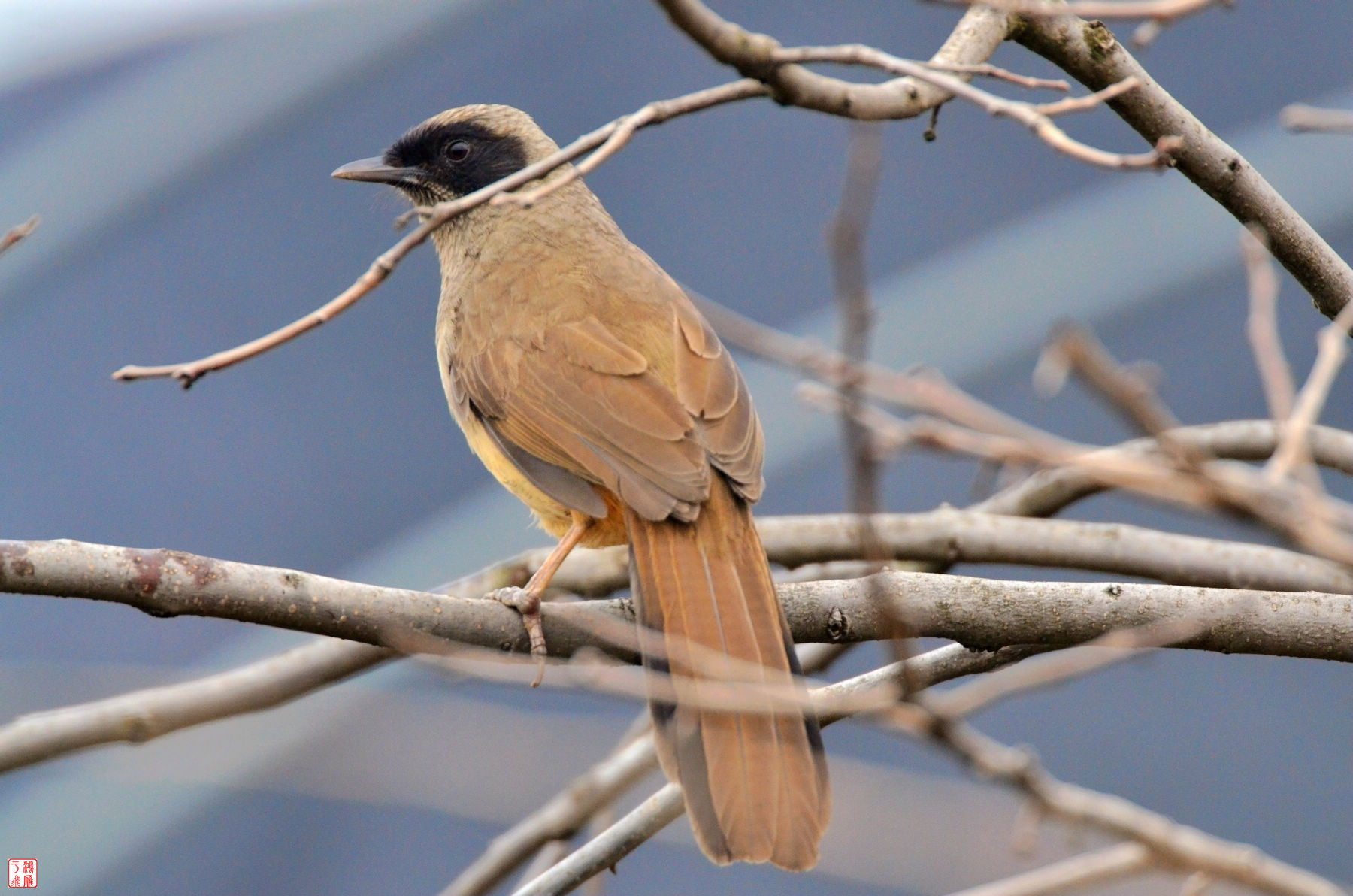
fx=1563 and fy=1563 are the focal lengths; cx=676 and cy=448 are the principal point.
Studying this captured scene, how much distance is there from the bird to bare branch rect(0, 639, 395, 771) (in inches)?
27.5

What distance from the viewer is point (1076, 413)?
7.90 meters

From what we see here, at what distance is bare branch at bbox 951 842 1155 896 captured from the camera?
334 cm

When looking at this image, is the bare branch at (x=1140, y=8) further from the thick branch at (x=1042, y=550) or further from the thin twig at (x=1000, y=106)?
the thick branch at (x=1042, y=550)

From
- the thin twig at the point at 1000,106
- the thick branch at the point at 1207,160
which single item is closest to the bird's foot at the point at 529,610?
the thin twig at the point at 1000,106

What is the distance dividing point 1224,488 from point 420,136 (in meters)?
4.33

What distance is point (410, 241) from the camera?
97.2 inches

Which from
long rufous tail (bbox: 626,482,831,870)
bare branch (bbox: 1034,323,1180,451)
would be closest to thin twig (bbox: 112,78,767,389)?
bare branch (bbox: 1034,323,1180,451)

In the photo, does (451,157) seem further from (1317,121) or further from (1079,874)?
(1317,121)

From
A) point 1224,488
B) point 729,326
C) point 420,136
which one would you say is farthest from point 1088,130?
point 1224,488

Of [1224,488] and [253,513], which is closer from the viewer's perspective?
[1224,488]

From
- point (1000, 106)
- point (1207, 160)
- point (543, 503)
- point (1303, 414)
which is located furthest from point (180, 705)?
point (1303, 414)

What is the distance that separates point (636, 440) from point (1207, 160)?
1605mm

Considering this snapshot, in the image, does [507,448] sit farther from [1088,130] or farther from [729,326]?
[1088,130]

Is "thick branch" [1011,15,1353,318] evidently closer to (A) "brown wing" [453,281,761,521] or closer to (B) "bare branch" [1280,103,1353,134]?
(B) "bare branch" [1280,103,1353,134]
